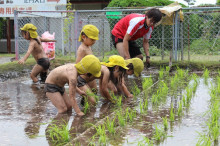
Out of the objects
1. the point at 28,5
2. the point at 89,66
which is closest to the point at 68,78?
the point at 89,66

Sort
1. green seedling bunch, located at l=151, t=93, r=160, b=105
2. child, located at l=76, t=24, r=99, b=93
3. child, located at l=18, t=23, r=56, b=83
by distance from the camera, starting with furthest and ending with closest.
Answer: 1. child, located at l=18, t=23, r=56, b=83
2. child, located at l=76, t=24, r=99, b=93
3. green seedling bunch, located at l=151, t=93, r=160, b=105

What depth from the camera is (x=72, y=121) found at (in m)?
4.26

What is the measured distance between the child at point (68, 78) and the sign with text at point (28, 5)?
931 centimetres

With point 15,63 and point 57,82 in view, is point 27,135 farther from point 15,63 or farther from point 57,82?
point 15,63

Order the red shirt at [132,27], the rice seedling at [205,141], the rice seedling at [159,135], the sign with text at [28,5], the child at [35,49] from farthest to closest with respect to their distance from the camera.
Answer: the sign with text at [28,5]
the child at [35,49]
the red shirt at [132,27]
the rice seedling at [159,135]
the rice seedling at [205,141]

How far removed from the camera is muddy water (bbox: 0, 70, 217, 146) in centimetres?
353

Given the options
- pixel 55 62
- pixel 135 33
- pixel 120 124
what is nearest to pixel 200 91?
pixel 135 33

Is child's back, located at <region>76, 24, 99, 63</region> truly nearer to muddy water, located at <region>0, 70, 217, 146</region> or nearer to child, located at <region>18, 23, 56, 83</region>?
muddy water, located at <region>0, 70, 217, 146</region>

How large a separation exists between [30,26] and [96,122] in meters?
4.08

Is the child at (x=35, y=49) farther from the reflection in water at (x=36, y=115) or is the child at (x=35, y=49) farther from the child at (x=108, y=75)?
the child at (x=108, y=75)

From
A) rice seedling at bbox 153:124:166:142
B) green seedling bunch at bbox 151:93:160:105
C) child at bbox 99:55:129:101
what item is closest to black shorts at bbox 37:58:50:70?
child at bbox 99:55:129:101

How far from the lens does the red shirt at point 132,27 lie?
22.1 feet

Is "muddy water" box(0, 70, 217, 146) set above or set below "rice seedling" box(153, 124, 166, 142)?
below

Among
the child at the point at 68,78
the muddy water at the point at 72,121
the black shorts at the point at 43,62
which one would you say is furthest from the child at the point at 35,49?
the child at the point at 68,78
